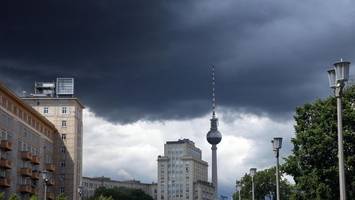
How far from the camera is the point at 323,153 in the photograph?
5494 cm

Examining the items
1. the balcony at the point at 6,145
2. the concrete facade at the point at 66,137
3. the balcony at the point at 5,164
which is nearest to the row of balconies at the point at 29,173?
the balcony at the point at 5,164

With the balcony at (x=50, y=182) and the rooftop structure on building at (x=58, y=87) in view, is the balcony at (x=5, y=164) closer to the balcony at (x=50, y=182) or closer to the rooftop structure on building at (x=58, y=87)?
the balcony at (x=50, y=182)

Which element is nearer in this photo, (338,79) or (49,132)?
(338,79)

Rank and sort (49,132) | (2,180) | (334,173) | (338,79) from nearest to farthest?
(338,79) < (334,173) < (2,180) < (49,132)

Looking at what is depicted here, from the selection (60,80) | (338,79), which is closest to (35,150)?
(60,80)

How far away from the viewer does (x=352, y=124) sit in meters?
54.8

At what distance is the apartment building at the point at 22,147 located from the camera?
4663 inches

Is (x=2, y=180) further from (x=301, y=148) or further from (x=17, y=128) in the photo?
(x=301, y=148)

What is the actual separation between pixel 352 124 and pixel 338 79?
28.9 m

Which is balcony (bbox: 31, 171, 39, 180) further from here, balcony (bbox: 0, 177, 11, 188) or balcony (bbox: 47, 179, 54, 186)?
balcony (bbox: 0, 177, 11, 188)

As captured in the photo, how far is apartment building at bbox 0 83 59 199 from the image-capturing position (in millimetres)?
118438

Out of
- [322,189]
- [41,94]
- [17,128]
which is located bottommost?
[322,189]

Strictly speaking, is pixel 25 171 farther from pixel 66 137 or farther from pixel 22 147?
pixel 66 137

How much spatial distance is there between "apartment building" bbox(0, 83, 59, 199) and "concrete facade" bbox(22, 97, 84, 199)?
16.5 feet
